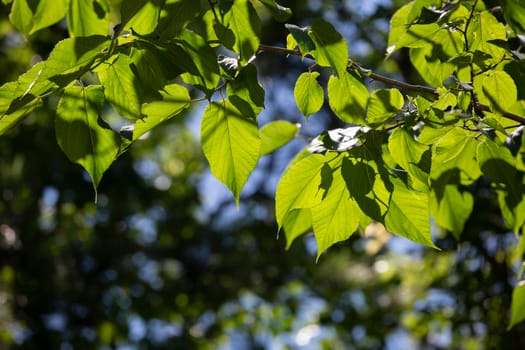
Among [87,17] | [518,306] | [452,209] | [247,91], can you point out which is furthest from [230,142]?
[518,306]

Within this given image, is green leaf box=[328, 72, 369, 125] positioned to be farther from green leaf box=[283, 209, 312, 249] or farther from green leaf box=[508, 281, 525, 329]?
green leaf box=[508, 281, 525, 329]

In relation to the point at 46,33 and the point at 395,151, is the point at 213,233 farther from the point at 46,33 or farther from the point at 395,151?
the point at 395,151

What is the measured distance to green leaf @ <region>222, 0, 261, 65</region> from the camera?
0.70 metres

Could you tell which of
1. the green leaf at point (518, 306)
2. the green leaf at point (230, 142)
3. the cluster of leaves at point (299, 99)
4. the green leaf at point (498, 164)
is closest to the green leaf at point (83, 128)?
the cluster of leaves at point (299, 99)

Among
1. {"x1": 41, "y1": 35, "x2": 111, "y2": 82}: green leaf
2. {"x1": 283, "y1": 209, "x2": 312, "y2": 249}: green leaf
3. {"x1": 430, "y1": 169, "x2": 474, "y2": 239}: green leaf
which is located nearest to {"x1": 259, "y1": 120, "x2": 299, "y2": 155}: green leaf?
{"x1": 283, "y1": 209, "x2": 312, "y2": 249}: green leaf

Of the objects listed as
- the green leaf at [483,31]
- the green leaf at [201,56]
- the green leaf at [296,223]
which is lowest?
the green leaf at [296,223]

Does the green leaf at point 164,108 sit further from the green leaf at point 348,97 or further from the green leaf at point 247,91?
the green leaf at point 348,97

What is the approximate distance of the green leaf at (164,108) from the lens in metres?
0.75

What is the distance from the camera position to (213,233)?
12.9ft

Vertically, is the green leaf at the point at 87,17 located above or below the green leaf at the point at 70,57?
below

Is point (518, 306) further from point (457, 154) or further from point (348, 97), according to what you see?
point (348, 97)

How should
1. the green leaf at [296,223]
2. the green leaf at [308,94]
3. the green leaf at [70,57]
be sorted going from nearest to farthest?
the green leaf at [70,57] < the green leaf at [308,94] < the green leaf at [296,223]

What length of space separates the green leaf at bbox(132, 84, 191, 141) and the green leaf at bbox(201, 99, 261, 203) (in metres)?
0.03

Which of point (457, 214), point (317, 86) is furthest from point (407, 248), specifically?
point (317, 86)
